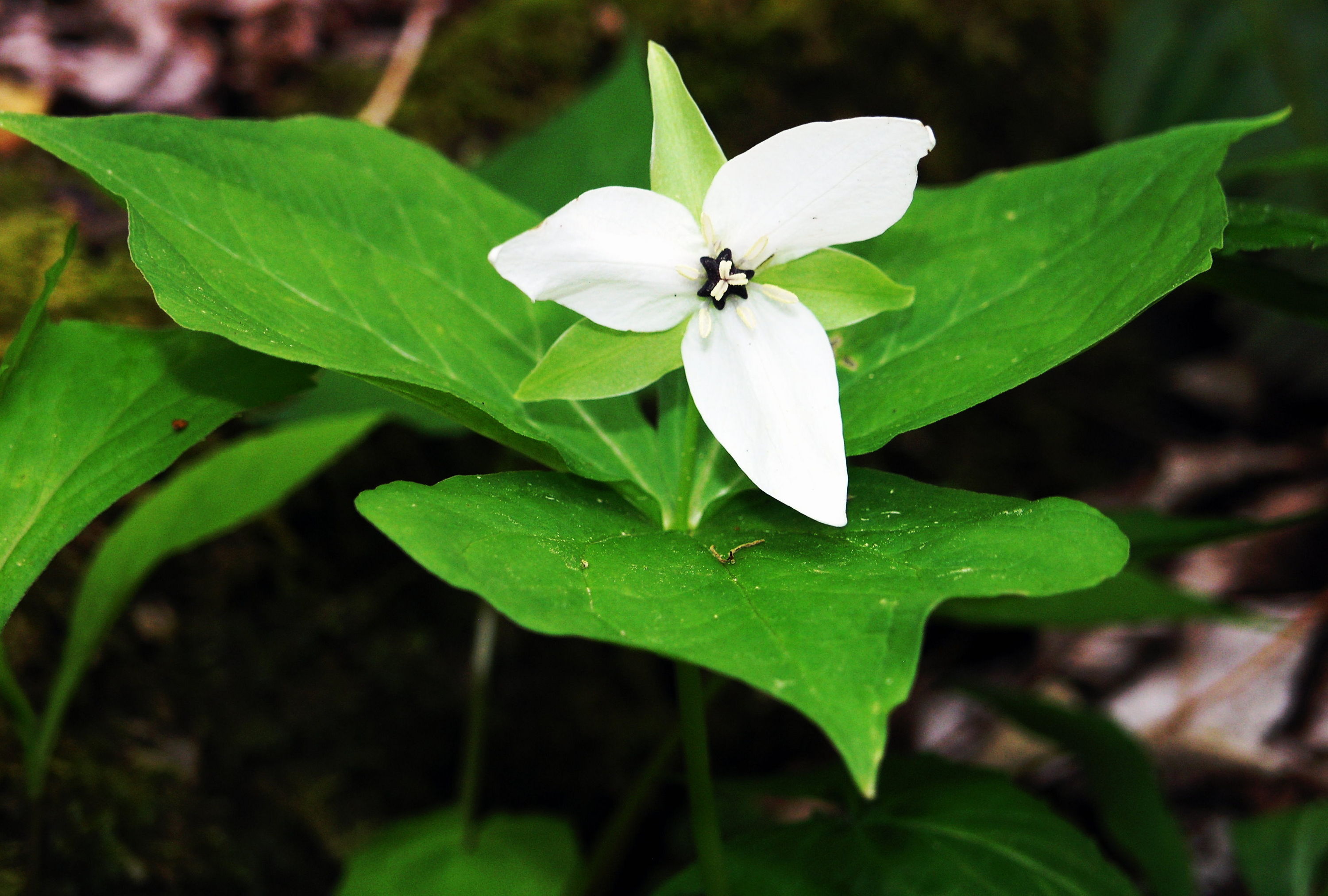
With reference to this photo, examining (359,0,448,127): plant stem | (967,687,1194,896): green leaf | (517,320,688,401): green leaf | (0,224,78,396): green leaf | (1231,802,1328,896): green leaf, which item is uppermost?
(359,0,448,127): plant stem

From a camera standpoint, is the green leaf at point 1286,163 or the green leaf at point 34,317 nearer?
the green leaf at point 34,317

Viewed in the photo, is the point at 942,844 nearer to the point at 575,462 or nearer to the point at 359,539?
the point at 575,462

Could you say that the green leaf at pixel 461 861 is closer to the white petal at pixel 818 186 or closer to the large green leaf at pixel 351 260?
the large green leaf at pixel 351 260

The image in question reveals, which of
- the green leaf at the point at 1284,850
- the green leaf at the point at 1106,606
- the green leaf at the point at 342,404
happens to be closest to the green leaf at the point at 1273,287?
the green leaf at the point at 1106,606

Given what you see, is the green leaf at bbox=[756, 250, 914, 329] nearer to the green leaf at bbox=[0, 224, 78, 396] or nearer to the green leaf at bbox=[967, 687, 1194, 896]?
the green leaf at bbox=[0, 224, 78, 396]

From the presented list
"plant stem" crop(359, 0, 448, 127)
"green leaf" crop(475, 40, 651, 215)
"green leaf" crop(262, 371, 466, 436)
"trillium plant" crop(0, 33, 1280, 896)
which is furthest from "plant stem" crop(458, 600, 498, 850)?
"plant stem" crop(359, 0, 448, 127)

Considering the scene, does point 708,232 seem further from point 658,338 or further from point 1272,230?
point 1272,230

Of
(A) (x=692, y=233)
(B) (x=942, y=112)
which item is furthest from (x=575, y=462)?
(B) (x=942, y=112)
